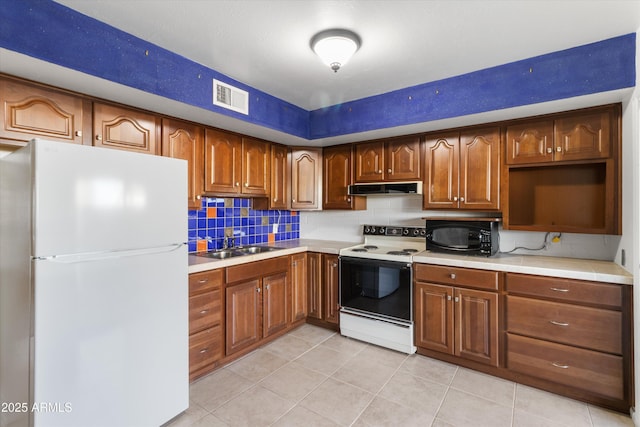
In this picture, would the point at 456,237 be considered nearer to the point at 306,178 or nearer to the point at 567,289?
the point at 567,289

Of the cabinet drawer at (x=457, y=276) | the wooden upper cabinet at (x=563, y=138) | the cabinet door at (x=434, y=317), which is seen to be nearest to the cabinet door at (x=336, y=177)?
the cabinet drawer at (x=457, y=276)

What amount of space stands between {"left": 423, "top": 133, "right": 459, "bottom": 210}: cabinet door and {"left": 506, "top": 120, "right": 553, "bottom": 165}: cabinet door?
1.41ft

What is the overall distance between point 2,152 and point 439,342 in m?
3.39

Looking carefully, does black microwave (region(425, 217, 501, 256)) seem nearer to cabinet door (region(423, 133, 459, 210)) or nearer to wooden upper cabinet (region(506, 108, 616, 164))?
cabinet door (region(423, 133, 459, 210))

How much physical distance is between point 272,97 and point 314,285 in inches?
76.8

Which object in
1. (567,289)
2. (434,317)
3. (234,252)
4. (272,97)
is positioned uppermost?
(272,97)

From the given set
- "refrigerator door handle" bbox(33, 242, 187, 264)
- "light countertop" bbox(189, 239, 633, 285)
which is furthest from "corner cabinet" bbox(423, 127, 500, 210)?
"refrigerator door handle" bbox(33, 242, 187, 264)

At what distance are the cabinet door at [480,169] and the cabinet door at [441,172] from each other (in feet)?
0.20

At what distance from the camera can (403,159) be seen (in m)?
3.16

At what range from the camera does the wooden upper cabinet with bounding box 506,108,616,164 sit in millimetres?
2252

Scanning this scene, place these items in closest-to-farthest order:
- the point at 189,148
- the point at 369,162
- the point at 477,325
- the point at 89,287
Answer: the point at 89,287
the point at 477,325
the point at 189,148
the point at 369,162

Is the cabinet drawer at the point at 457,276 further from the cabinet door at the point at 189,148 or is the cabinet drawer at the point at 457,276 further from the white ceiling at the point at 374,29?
the cabinet door at the point at 189,148

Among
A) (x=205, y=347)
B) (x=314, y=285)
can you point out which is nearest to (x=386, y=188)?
(x=314, y=285)

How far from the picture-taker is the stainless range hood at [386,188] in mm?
3041
